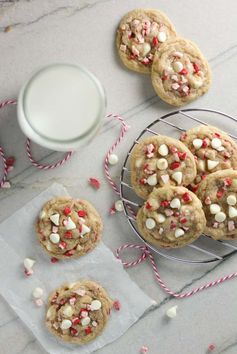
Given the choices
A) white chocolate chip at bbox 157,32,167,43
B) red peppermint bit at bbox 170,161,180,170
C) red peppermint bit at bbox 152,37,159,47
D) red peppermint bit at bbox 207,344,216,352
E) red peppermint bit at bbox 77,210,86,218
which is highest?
white chocolate chip at bbox 157,32,167,43

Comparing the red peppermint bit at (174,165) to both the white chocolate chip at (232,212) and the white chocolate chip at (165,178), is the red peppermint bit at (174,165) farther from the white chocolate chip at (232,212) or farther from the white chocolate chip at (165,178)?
Answer: the white chocolate chip at (232,212)

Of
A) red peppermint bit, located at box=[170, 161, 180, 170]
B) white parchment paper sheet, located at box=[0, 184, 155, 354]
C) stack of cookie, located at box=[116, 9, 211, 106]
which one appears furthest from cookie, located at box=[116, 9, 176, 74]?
white parchment paper sheet, located at box=[0, 184, 155, 354]

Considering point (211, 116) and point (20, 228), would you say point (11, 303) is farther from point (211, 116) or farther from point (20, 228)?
point (211, 116)

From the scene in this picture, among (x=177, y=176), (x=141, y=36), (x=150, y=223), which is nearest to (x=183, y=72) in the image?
(x=141, y=36)

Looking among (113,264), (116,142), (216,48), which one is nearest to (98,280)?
(113,264)

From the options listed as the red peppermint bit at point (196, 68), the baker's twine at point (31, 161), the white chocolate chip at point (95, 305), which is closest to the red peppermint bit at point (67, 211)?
the baker's twine at point (31, 161)

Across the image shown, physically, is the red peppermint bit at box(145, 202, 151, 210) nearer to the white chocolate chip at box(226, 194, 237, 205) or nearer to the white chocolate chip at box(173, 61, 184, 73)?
the white chocolate chip at box(226, 194, 237, 205)
